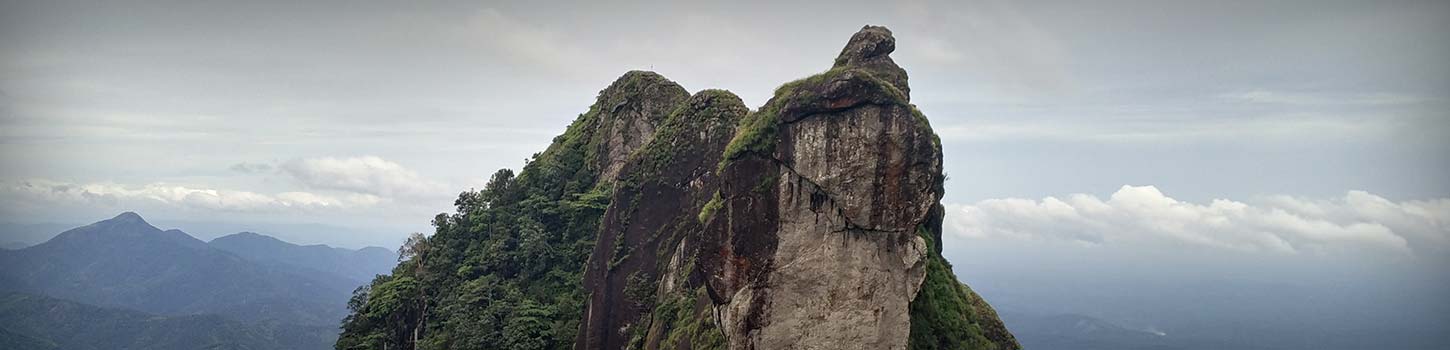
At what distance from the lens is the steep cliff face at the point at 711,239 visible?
26266 millimetres

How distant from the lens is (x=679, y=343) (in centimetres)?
3120

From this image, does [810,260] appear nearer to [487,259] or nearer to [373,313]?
[487,259]

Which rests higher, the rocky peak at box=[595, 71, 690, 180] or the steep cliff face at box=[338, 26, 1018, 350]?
the rocky peak at box=[595, 71, 690, 180]

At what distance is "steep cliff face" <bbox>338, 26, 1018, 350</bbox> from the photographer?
26.3m

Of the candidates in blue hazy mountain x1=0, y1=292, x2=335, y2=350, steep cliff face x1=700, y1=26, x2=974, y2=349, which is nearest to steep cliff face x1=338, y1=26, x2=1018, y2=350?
steep cliff face x1=700, y1=26, x2=974, y2=349

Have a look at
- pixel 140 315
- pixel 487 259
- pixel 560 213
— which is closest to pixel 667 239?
pixel 560 213

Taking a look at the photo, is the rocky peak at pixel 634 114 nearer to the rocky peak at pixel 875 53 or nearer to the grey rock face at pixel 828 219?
the rocky peak at pixel 875 53

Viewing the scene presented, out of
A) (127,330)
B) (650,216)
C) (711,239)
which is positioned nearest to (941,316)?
(711,239)

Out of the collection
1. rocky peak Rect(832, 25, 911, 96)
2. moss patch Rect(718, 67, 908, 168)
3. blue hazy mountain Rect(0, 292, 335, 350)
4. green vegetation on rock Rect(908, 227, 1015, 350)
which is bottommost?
blue hazy mountain Rect(0, 292, 335, 350)

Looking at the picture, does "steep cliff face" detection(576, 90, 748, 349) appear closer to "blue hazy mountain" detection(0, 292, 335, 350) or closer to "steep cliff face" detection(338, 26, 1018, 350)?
"steep cliff face" detection(338, 26, 1018, 350)

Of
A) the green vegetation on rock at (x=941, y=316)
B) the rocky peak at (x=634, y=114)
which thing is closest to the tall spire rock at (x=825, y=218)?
the green vegetation on rock at (x=941, y=316)

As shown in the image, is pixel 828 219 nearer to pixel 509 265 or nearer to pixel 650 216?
pixel 650 216

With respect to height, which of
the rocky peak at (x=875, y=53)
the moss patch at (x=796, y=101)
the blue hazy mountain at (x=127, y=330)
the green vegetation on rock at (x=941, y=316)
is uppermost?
the rocky peak at (x=875, y=53)

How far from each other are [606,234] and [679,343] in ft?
31.3
